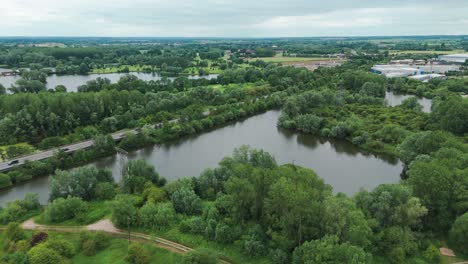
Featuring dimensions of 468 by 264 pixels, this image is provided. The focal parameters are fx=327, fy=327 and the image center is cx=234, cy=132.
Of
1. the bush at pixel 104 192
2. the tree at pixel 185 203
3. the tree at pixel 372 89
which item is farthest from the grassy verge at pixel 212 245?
the tree at pixel 372 89

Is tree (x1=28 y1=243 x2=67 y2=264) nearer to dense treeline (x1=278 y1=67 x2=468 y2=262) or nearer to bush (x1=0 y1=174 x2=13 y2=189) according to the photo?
bush (x1=0 y1=174 x2=13 y2=189)

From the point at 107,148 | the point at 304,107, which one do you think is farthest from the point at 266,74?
the point at 107,148

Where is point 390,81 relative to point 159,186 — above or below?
above

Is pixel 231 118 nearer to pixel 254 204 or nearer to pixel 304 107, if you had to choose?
pixel 304 107

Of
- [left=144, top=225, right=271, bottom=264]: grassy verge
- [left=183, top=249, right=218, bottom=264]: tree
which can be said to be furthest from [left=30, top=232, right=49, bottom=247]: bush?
[left=183, top=249, right=218, bottom=264]: tree

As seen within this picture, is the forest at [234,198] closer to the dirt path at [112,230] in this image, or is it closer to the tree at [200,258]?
the tree at [200,258]

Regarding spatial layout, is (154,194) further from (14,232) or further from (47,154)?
(47,154)

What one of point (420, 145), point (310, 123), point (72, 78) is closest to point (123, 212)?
point (420, 145)
